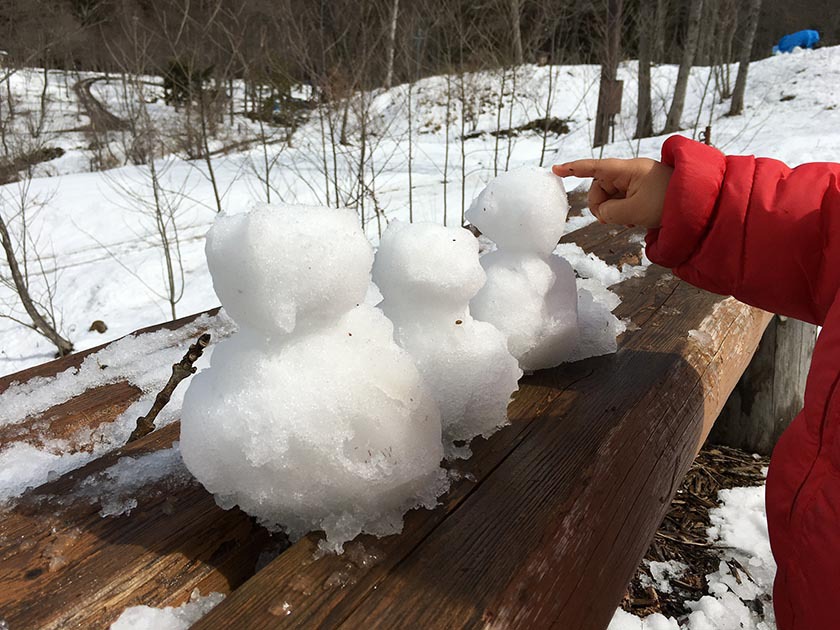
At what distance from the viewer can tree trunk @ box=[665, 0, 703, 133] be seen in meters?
9.18

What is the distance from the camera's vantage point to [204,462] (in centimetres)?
75

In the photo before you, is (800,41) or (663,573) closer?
(663,573)

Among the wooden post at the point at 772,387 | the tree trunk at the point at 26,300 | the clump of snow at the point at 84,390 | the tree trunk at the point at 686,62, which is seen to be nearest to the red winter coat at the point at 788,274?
the clump of snow at the point at 84,390

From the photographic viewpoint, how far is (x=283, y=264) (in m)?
0.69

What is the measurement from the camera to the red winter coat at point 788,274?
0.90 meters

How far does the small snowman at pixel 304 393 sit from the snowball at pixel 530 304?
15.1 inches

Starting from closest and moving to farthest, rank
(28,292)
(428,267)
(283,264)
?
(283,264), (428,267), (28,292)

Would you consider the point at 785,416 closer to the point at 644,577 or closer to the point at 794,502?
the point at 644,577

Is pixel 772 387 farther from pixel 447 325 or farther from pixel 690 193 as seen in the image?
pixel 447 325

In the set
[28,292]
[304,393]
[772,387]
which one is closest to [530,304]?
[304,393]

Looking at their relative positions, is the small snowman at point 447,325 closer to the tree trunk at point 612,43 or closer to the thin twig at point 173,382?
the thin twig at point 173,382

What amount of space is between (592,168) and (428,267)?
0.54 meters

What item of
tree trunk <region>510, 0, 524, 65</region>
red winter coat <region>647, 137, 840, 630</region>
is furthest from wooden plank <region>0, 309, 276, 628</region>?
tree trunk <region>510, 0, 524, 65</region>

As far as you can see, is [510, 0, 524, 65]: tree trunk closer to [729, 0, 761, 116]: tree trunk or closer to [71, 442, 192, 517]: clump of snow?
[729, 0, 761, 116]: tree trunk
